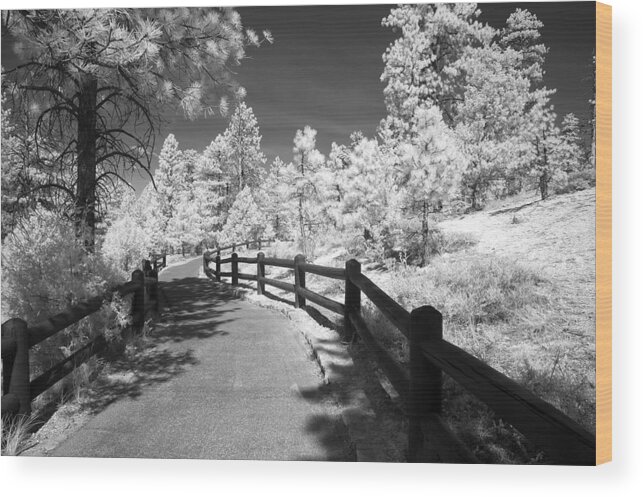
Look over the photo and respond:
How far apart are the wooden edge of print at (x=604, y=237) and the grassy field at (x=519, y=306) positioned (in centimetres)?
7

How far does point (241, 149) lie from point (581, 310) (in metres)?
4.02

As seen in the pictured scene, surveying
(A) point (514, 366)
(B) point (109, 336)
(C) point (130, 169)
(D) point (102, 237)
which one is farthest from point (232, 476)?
(C) point (130, 169)

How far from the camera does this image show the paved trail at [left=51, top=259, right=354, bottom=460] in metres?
3.16

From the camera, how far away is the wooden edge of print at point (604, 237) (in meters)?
3.47

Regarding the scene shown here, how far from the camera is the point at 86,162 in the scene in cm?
457

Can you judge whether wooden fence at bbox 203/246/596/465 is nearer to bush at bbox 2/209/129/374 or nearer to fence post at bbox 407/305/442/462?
fence post at bbox 407/305/442/462

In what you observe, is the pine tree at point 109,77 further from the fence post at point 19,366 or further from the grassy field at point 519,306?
the grassy field at point 519,306

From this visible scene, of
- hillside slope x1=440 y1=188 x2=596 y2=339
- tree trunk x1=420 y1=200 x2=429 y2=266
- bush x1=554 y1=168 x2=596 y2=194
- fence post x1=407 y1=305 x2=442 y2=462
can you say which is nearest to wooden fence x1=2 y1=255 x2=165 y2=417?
fence post x1=407 y1=305 x2=442 y2=462

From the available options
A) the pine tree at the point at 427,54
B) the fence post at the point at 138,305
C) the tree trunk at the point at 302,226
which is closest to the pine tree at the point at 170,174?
the fence post at the point at 138,305

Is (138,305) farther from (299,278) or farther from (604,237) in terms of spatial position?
(604,237)

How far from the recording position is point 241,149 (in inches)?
205

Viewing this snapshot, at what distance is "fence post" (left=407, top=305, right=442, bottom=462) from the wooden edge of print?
1.86 meters

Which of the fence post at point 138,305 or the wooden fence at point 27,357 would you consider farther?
the fence post at point 138,305

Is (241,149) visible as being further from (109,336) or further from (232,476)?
(232,476)
